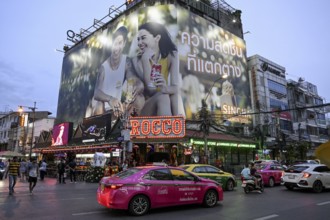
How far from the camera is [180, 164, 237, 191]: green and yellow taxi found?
15.3 m

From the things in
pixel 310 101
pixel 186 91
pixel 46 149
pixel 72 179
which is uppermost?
pixel 310 101

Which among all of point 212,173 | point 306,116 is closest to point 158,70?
point 212,173

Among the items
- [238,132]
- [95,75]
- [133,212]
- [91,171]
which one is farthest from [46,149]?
[133,212]

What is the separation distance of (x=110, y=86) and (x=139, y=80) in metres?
6.61

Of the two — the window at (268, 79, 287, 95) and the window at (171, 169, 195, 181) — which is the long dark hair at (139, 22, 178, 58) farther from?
the window at (171, 169, 195, 181)

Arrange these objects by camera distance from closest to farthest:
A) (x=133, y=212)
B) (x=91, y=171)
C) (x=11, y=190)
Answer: (x=133, y=212), (x=11, y=190), (x=91, y=171)

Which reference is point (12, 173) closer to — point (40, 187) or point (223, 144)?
point (40, 187)

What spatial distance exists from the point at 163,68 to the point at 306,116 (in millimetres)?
35872

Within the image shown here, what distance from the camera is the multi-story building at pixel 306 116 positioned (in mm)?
52219

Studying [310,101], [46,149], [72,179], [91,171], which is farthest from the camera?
[310,101]

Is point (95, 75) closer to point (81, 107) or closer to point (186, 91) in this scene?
point (81, 107)

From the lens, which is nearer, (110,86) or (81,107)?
(110,86)

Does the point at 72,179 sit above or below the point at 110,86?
below

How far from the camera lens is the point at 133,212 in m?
8.79
